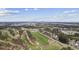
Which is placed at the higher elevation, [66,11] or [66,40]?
[66,11]

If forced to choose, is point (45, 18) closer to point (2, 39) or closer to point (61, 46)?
point (61, 46)

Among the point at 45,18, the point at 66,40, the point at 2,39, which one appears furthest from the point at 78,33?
the point at 2,39
